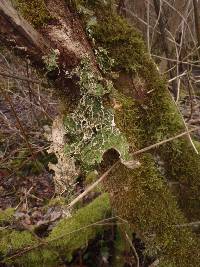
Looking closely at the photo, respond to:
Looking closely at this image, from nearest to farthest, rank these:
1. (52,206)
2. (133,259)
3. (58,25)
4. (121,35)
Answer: (58,25)
(121,35)
(133,259)
(52,206)

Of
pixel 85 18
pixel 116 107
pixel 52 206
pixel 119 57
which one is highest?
pixel 85 18

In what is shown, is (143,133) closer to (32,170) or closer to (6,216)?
(6,216)

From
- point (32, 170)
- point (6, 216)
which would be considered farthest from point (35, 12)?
point (32, 170)

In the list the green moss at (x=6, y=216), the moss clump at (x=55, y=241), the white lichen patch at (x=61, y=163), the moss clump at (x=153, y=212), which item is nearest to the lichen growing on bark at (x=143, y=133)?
the moss clump at (x=153, y=212)

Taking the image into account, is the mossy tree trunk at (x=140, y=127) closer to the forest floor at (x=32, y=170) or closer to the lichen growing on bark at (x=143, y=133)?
the lichen growing on bark at (x=143, y=133)

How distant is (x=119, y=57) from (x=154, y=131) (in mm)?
405

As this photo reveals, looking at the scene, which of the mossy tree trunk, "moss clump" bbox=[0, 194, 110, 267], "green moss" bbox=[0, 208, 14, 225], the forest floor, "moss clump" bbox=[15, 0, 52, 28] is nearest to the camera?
"moss clump" bbox=[15, 0, 52, 28]

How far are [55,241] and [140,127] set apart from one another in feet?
6.11

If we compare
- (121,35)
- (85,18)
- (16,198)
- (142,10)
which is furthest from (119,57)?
(142,10)

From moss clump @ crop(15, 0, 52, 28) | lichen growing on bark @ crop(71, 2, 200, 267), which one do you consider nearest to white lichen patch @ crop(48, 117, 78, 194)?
lichen growing on bark @ crop(71, 2, 200, 267)

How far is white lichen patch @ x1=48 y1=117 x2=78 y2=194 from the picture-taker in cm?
201

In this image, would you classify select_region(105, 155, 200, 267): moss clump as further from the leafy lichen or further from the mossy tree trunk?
the leafy lichen

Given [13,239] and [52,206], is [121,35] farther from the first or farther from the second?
[52,206]

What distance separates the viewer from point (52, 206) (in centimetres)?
465
